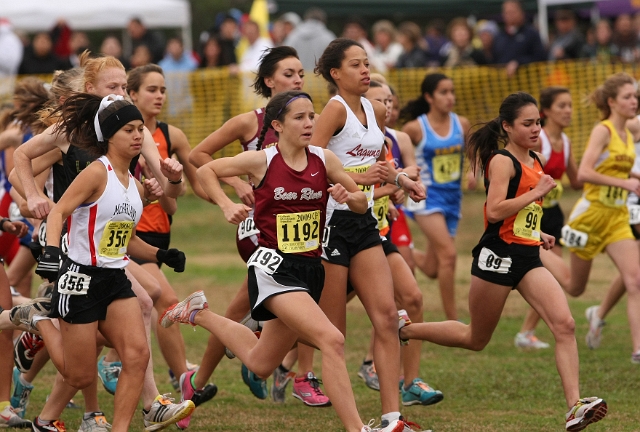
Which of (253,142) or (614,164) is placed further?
(614,164)

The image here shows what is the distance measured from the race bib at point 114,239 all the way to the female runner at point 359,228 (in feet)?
3.98

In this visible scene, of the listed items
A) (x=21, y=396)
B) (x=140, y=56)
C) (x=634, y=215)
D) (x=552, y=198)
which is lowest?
(x=21, y=396)

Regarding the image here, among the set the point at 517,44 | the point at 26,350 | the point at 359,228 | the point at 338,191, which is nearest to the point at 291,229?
the point at 338,191

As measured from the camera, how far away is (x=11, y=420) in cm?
698

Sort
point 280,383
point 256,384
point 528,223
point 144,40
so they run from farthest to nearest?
point 144,40 < point 280,383 < point 256,384 < point 528,223

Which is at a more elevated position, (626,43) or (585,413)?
(626,43)

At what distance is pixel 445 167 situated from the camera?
1002 centimetres

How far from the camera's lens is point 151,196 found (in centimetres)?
666

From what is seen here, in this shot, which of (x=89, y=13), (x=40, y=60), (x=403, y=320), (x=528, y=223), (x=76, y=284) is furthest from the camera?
(x=89, y=13)

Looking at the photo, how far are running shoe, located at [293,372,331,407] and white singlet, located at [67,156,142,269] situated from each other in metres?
2.06

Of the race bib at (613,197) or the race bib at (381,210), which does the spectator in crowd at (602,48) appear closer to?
the race bib at (613,197)

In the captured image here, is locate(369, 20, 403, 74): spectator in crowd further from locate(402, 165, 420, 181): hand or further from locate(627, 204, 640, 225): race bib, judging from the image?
locate(402, 165, 420, 181): hand

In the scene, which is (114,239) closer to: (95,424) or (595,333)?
(95,424)

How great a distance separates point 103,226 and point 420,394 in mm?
2535
